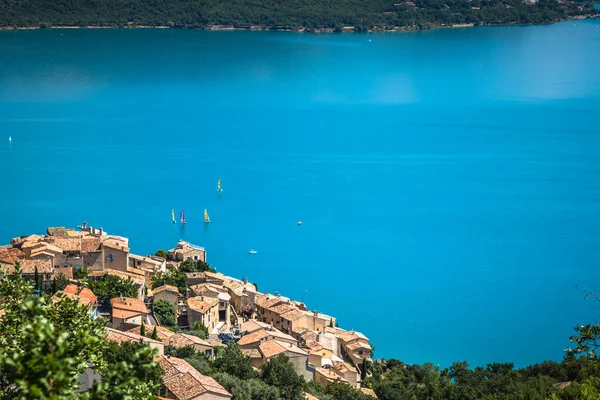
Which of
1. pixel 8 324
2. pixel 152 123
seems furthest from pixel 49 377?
pixel 152 123

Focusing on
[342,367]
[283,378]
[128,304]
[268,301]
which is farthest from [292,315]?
[283,378]

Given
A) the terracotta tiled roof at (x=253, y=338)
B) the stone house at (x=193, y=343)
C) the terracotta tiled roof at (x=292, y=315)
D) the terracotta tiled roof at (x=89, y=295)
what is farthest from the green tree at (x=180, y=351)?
the terracotta tiled roof at (x=292, y=315)

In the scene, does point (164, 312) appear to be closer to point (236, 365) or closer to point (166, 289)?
point (166, 289)

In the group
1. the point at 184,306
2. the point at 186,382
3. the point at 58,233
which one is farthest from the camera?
the point at 58,233

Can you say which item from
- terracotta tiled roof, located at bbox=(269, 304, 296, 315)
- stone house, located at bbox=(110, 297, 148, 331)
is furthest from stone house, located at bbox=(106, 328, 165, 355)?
terracotta tiled roof, located at bbox=(269, 304, 296, 315)

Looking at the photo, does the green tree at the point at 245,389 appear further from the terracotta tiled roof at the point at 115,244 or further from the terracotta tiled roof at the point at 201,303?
the terracotta tiled roof at the point at 115,244

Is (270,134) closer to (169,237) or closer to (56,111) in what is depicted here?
(56,111)

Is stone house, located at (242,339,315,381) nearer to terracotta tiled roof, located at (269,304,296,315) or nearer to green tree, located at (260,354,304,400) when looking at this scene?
green tree, located at (260,354,304,400)
